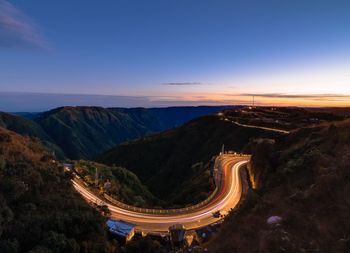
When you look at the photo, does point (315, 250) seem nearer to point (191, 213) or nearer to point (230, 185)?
point (191, 213)

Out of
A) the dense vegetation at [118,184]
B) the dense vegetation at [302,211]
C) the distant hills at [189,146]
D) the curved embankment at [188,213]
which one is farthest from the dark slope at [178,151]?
the dense vegetation at [302,211]

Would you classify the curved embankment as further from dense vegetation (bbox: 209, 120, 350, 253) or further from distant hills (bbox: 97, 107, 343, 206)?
distant hills (bbox: 97, 107, 343, 206)

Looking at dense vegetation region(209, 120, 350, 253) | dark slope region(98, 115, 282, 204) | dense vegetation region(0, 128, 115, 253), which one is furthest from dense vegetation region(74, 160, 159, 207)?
dense vegetation region(209, 120, 350, 253)

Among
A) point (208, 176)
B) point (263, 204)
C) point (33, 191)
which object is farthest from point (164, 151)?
point (263, 204)

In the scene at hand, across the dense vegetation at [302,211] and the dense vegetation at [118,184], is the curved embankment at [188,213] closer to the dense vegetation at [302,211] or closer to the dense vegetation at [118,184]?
the dense vegetation at [118,184]

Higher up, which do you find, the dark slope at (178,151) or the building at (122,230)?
the building at (122,230)
